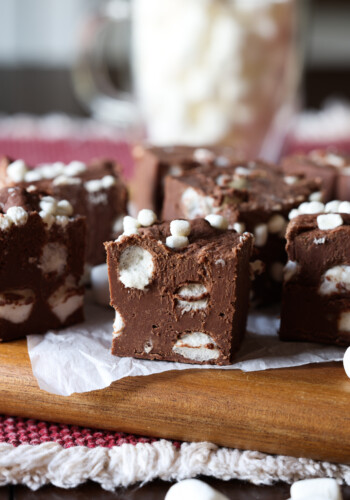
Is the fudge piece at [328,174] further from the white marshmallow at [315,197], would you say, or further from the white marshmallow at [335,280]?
the white marshmallow at [335,280]

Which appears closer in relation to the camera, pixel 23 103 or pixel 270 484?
pixel 270 484

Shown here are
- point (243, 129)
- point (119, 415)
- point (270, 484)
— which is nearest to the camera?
point (270, 484)

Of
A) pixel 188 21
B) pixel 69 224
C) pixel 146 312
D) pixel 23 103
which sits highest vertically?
pixel 188 21

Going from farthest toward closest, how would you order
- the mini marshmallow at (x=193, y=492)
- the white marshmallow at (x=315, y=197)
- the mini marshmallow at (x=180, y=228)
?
the white marshmallow at (x=315, y=197) < the mini marshmallow at (x=180, y=228) < the mini marshmallow at (x=193, y=492)

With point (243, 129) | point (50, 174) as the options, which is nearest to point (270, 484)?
point (50, 174)

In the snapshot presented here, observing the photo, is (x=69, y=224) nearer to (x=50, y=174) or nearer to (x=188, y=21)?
(x=50, y=174)

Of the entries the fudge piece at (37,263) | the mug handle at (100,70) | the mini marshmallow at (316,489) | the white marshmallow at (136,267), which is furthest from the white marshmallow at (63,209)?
the mug handle at (100,70)
